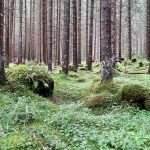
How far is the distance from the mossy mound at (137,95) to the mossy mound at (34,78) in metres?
3.24

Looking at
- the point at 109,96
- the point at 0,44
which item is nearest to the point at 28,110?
the point at 109,96

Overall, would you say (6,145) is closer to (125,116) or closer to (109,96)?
(125,116)

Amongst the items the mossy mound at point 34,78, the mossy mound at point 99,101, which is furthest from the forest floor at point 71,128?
the mossy mound at point 34,78

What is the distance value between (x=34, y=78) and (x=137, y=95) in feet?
13.6

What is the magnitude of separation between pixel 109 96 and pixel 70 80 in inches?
307


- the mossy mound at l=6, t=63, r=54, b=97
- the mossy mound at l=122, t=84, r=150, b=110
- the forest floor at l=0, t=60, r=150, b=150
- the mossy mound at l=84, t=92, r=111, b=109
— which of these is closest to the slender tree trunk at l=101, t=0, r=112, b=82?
the mossy mound at l=84, t=92, r=111, b=109

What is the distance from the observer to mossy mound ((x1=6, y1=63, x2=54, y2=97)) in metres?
12.8

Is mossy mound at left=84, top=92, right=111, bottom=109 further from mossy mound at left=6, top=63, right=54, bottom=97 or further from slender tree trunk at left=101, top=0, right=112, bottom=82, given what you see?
mossy mound at left=6, top=63, right=54, bottom=97

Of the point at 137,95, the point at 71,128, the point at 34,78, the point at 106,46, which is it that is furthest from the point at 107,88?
the point at 71,128

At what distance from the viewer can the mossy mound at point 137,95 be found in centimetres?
1060

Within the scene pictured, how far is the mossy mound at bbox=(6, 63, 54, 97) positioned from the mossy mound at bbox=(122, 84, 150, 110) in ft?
10.6

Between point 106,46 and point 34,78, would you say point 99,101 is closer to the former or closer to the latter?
point 106,46

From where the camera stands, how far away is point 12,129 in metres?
7.43

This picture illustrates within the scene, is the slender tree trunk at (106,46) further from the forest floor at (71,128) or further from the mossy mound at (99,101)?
the forest floor at (71,128)
